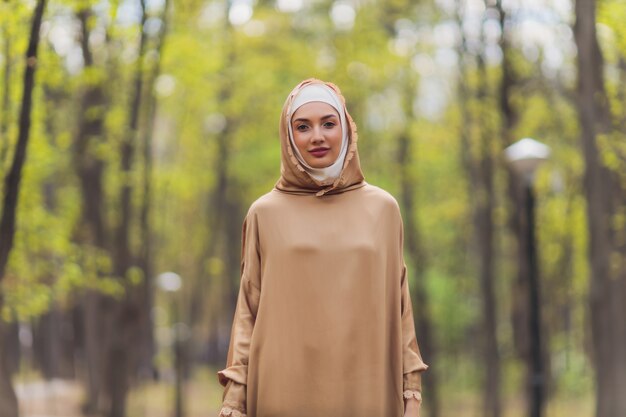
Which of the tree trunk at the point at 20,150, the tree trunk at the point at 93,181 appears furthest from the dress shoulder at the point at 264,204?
the tree trunk at the point at 93,181

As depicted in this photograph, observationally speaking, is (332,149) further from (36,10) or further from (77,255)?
(77,255)

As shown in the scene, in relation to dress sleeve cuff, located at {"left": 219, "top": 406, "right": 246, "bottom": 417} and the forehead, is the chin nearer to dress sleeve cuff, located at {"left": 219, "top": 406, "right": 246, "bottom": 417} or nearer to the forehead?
the forehead

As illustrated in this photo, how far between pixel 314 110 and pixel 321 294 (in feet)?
2.16

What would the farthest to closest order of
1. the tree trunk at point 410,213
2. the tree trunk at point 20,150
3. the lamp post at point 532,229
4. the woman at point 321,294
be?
the tree trunk at point 410,213
the lamp post at point 532,229
the tree trunk at point 20,150
the woman at point 321,294

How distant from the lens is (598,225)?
13422mm

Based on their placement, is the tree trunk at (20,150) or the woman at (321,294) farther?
the tree trunk at (20,150)

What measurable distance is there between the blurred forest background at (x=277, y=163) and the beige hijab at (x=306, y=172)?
6.13 metres

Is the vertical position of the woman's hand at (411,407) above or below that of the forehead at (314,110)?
below

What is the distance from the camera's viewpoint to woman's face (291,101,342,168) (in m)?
3.73

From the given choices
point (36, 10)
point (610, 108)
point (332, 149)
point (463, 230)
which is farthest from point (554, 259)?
point (332, 149)

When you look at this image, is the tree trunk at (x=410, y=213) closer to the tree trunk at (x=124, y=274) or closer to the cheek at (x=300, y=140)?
the tree trunk at (x=124, y=274)

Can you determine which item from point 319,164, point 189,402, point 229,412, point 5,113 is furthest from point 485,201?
point 229,412

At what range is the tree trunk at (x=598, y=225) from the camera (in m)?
13.2

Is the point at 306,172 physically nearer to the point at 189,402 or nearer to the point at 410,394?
the point at 410,394
